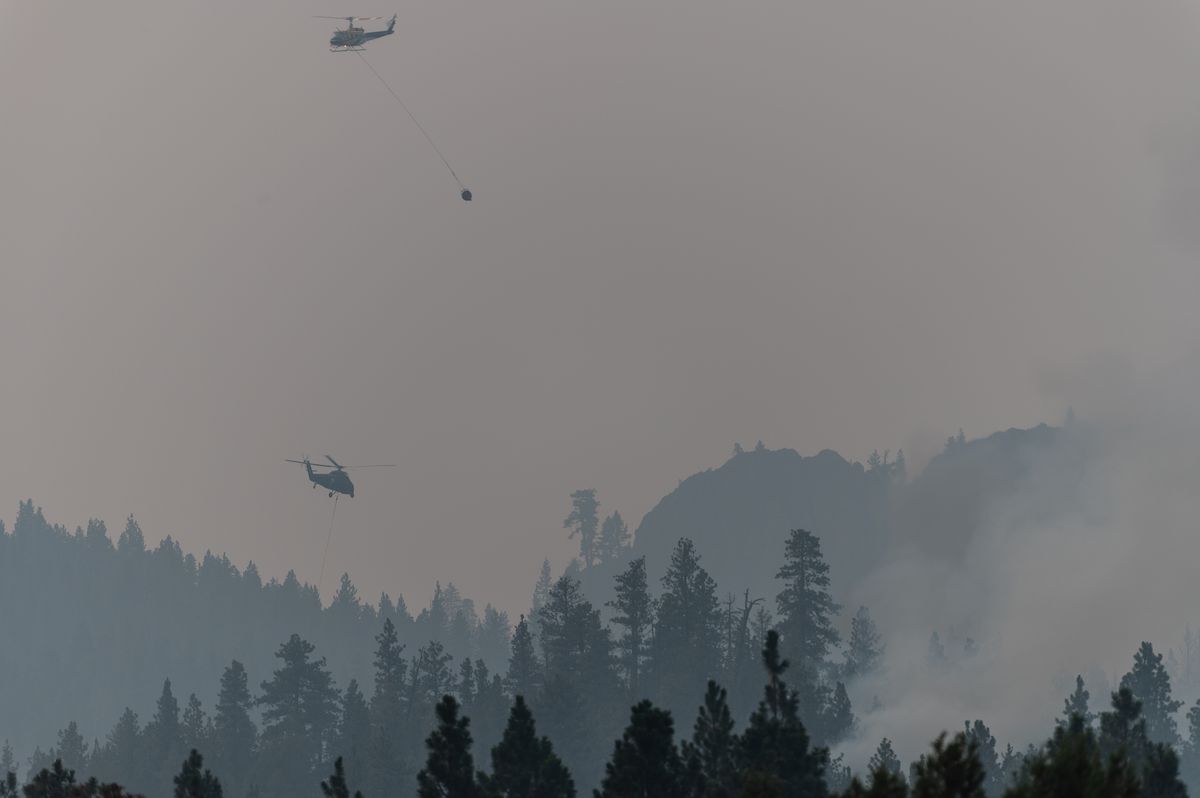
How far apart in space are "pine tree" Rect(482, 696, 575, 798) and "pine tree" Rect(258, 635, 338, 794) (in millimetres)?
76497

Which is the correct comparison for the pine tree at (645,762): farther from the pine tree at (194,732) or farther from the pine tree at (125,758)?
the pine tree at (125,758)

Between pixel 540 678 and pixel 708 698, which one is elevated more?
pixel 540 678

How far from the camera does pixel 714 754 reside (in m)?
80.0

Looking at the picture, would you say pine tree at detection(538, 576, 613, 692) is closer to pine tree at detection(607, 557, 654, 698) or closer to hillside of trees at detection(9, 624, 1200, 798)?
pine tree at detection(607, 557, 654, 698)

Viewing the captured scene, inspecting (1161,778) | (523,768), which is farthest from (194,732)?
(1161,778)

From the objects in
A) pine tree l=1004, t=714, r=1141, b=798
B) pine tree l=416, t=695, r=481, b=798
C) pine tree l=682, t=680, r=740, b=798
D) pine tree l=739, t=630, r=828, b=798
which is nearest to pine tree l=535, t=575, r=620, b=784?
pine tree l=682, t=680, r=740, b=798

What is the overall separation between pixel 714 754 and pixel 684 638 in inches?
3026

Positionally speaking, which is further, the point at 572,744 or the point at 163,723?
the point at 163,723

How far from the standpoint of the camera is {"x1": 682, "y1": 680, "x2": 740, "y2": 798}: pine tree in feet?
249

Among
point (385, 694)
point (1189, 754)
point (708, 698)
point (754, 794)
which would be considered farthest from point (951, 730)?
point (754, 794)

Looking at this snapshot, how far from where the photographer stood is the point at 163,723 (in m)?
167

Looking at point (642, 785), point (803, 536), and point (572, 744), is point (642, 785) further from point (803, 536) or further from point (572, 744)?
point (803, 536)

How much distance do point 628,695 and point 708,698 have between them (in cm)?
7473

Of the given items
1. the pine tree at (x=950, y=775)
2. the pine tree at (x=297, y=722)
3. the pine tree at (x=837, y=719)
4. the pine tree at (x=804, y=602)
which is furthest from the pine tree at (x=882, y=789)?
the pine tree at (x=297, y=722)
